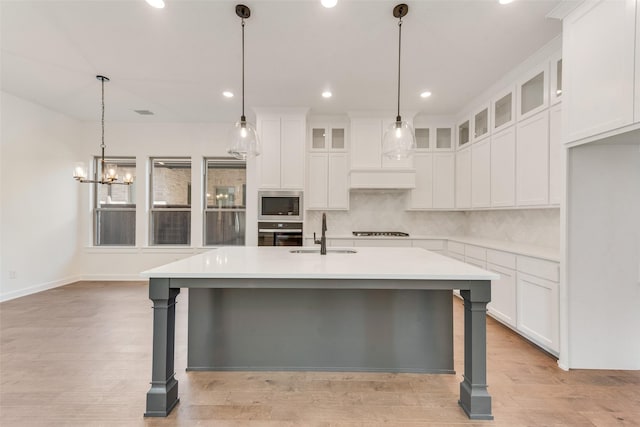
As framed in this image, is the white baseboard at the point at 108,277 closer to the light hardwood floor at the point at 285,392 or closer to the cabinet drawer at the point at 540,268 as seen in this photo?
the light hardwood floor at the point at 285,392

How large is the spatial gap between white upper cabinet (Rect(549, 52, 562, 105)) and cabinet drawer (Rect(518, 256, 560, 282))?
4.89 ft

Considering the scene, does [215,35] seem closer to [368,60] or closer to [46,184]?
[368,60]

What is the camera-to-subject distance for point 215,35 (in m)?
2.73

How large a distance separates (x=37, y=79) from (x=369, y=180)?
4534mm

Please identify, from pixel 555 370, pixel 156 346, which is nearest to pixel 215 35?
pixel 156 346

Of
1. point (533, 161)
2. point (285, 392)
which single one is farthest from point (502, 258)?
point (285, 392)

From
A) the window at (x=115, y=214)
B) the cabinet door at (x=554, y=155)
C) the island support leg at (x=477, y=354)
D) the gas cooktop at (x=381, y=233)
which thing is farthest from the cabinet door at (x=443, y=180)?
the window at (x=115, y=214)

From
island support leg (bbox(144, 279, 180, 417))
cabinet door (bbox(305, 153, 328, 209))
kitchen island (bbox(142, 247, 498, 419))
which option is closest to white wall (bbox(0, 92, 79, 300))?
kitchen island (bbox(142, 247, 498, 419))

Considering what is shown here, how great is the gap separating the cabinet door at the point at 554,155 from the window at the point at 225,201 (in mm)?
4564

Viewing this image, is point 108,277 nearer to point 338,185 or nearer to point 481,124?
point 338,185

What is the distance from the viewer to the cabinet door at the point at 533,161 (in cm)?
296

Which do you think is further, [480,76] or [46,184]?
[46,184]

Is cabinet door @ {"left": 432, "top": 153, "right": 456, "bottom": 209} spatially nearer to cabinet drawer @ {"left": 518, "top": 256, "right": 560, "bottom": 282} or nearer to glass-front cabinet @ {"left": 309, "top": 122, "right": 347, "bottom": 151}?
glass-front cabinet @ {"left": 309, "top": 122, "right": 347, "bottom": 151}

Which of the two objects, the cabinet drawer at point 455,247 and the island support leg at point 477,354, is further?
the cabinet drawer at point 455,247
